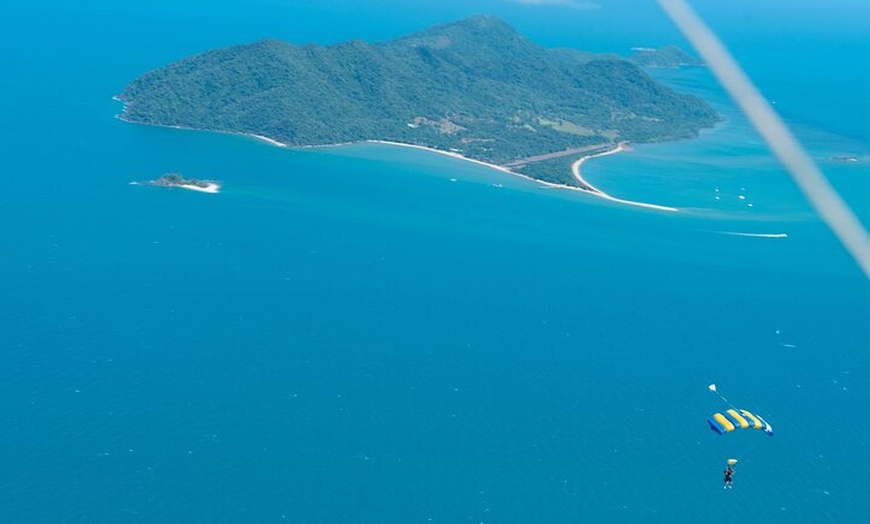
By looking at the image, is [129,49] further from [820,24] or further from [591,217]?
[820,24]

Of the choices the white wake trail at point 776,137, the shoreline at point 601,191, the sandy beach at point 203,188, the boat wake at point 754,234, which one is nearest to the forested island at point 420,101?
the shoreline at point 601,191

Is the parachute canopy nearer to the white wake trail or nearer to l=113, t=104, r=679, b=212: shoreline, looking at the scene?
the white wake trail

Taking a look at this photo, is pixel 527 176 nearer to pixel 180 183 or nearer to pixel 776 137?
pixel 180 183

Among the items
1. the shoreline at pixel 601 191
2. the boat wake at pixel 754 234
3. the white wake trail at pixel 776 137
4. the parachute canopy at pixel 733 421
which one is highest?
the white wake trail at pixel 776 137

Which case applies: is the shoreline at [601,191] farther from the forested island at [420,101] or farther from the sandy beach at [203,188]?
the sandy beach at [203,188]

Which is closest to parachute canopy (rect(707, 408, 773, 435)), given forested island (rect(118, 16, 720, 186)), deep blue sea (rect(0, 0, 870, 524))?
deep blue sea (rect(0, 0, 870, 524))

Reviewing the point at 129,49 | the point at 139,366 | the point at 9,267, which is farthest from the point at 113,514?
the point at 129,49
